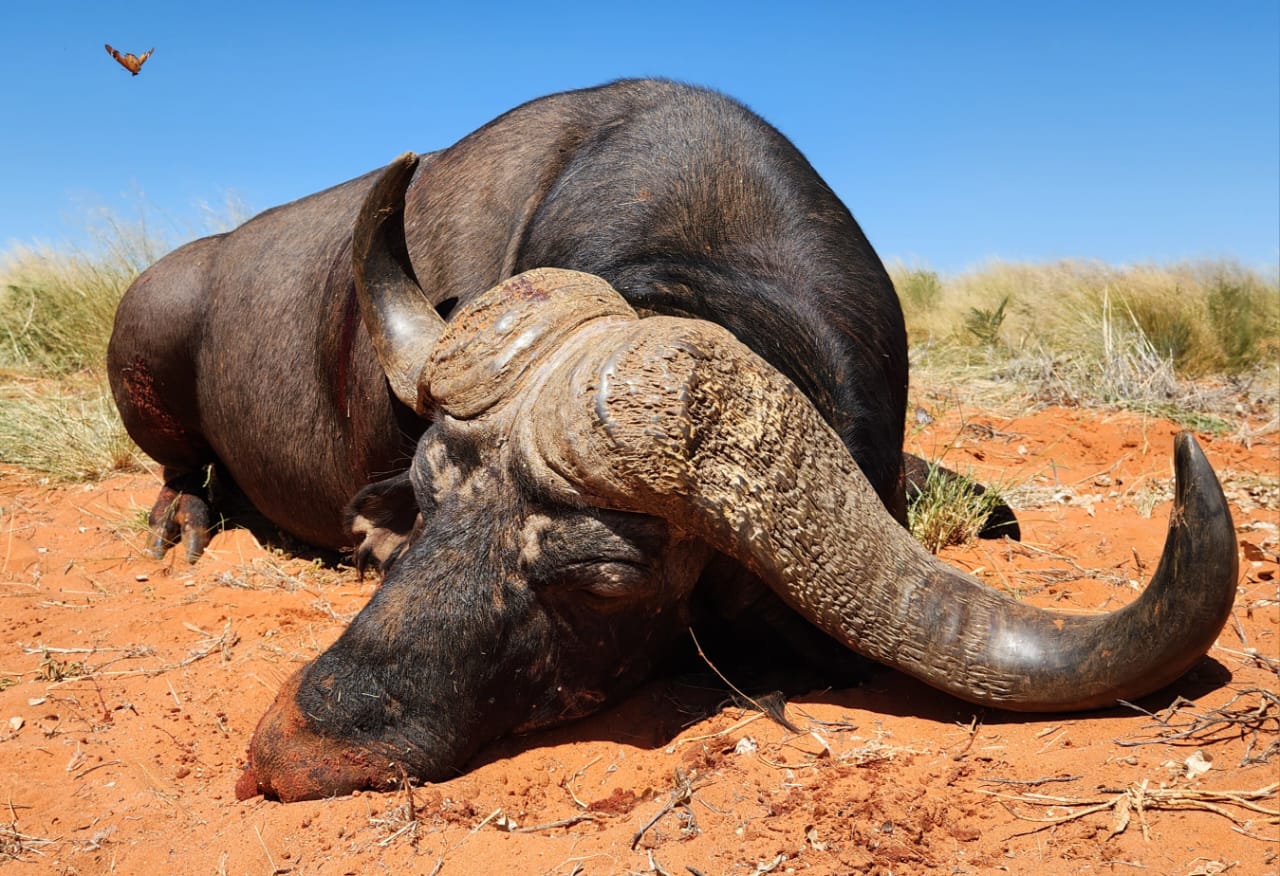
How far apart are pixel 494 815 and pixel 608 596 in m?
0.58

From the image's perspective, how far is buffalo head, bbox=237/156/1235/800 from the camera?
7.90 ft

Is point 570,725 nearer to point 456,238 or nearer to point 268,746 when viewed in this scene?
point 268,746

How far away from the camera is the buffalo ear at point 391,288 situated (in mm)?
3258

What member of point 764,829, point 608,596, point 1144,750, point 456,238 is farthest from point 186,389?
point 1144,750

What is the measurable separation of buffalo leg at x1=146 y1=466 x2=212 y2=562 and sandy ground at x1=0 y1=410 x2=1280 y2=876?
145 centimetres

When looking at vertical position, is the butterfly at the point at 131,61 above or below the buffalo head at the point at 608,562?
above

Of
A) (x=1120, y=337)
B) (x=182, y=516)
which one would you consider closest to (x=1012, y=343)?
(x=1120, y=337)

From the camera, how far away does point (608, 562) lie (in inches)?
103

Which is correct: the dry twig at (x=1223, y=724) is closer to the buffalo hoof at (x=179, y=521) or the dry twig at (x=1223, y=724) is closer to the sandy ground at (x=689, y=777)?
the sandy ground at (x=689, y=777)

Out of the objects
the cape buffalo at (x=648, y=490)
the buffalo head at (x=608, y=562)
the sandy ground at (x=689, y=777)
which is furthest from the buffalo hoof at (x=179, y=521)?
the buffalo head at (x=608, y=562)

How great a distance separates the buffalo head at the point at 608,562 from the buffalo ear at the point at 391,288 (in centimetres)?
41

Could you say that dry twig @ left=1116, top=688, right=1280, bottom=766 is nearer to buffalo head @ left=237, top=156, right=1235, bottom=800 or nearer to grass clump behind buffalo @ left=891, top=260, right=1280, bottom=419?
buffalo head @ left=237, top=156, right=1235, bottom=800

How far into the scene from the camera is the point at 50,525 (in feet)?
20.4

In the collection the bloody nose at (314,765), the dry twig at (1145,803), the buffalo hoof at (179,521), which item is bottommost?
the buffalo hoof at (179,521)
